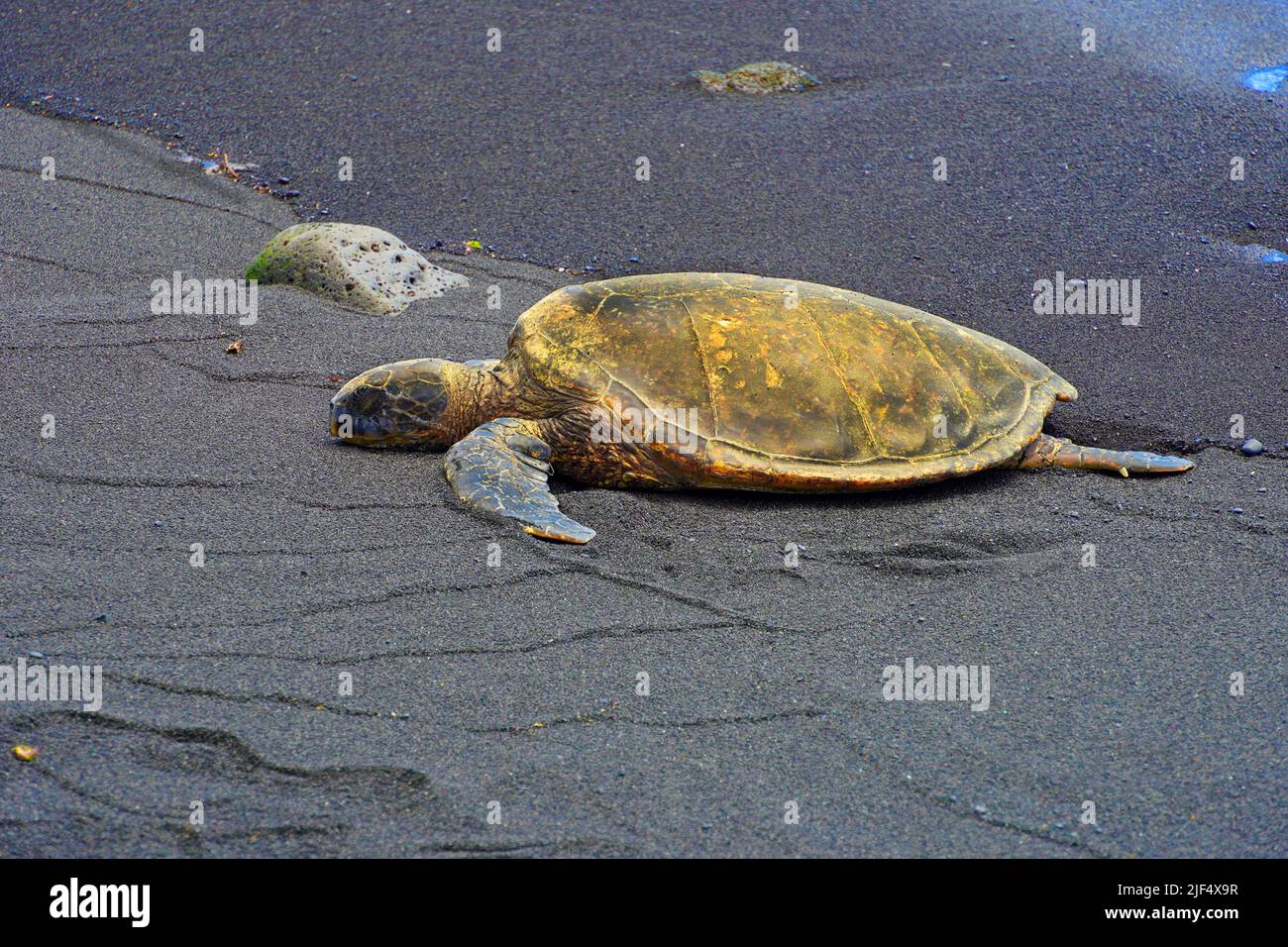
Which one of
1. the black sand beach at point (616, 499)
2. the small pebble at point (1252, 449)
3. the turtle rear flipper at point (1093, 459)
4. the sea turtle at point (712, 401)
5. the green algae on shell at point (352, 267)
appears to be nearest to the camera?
the black sand beach at point (616, 499)

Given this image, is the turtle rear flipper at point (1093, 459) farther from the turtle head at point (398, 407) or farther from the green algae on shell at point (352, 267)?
the green algae on shell at point (352, 267)

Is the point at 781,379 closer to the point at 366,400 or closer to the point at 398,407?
the point at 398,407

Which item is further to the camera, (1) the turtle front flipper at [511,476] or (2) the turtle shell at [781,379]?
(2) the turtle shell at [781,379]

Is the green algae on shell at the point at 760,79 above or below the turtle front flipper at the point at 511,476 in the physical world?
above

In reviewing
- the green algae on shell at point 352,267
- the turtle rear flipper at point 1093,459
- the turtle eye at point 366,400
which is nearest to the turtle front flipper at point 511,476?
the turtle eye at point 366,400

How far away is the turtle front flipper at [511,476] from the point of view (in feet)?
13.2

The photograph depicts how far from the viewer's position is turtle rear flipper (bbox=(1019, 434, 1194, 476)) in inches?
182

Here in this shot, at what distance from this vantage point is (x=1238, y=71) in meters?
8.41

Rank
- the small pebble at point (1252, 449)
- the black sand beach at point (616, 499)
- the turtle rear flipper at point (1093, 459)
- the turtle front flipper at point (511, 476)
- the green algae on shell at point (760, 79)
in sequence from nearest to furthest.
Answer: the black sand beach at point (616, 499), the turtle front flipper at point (511, 476), the turtle rear flipper at point (1093, 459), the small pebble at point (1252, 449), the green algae on shell at point (760, 79)

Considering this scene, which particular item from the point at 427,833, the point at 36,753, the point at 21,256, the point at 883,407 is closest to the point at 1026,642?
the point at 883,407

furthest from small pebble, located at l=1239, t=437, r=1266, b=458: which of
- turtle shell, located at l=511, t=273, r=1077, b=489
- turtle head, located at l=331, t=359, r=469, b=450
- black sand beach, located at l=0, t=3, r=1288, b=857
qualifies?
turtle head, located at l=331, t=359, r=469, b=450

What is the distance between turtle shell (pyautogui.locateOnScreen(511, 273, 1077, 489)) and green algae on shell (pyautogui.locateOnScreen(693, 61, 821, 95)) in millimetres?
3774

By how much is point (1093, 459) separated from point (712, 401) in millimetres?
1569

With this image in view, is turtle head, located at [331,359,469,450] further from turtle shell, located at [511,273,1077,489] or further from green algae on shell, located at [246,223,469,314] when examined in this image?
green algae on shell, located at [246,223,469,314]
